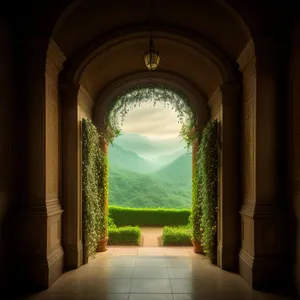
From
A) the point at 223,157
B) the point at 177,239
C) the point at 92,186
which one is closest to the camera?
the point at 223,157

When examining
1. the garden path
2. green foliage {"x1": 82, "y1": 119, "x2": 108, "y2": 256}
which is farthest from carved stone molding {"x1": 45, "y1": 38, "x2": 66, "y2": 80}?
the garden path

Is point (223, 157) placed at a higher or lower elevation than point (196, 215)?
higher

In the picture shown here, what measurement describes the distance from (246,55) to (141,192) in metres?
20.2

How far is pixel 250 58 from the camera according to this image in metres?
5.58

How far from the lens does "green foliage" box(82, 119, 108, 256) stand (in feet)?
22.6

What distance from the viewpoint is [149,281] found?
5.63 metres

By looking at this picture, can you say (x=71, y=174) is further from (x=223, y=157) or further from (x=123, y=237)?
(x=123, y=237)

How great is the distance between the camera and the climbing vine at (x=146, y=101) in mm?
8461
